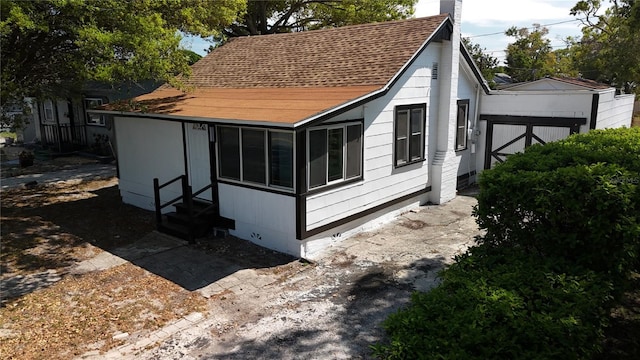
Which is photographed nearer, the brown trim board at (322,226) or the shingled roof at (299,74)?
the brown trim board at (322,226)

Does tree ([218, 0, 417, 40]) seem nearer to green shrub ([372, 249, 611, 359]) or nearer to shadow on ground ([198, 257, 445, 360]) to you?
shadow on ground ([198, 257, 445, 360])

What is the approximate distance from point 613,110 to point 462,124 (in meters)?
5.32

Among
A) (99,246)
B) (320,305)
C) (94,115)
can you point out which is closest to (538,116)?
(320,305)

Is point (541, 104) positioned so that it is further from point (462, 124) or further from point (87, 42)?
point (87, 42)

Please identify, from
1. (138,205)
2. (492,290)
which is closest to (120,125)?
(138,205)

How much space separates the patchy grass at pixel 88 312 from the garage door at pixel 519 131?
1078 cm

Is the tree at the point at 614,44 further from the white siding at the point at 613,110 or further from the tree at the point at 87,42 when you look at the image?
the tree at the point at 87,42

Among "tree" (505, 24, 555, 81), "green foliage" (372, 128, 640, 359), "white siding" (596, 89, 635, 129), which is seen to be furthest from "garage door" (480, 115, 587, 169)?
"tree" (505, 24, 555, 81)

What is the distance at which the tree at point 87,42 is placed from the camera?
8.99 m

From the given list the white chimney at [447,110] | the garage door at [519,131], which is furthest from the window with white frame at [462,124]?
the white chimney at [447,110]

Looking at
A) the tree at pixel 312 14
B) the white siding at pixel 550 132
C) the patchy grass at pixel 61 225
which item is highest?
the tree at pixel 312 14

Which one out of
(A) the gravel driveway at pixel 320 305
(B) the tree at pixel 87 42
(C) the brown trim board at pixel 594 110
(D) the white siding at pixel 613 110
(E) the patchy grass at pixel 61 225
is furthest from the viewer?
(D) the white siding at pixel 613 110

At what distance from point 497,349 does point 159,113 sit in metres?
9.41

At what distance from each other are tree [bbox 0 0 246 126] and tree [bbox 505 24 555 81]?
4602cm
